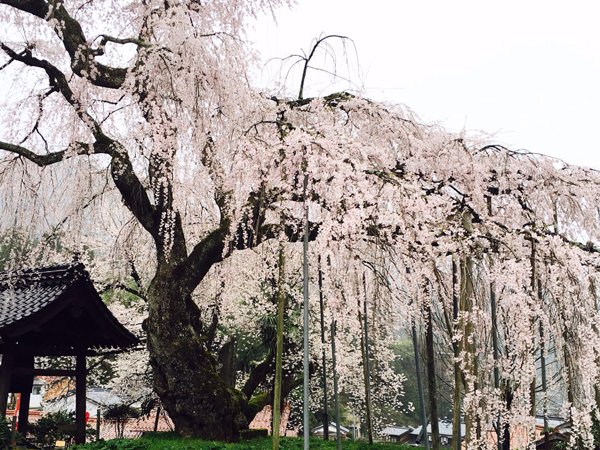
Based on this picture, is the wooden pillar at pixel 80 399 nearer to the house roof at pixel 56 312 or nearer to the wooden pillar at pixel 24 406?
the house roof at pixel 56 312

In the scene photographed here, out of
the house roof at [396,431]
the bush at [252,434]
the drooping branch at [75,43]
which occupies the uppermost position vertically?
the drooping branch at [75,43]

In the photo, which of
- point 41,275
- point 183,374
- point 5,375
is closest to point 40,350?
point 5,375

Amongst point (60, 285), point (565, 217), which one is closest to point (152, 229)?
point (60, 285)

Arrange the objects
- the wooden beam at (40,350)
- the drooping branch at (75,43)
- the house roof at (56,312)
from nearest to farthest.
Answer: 1. the house roof at (56,312)
2. the wooden beam at (40,350)
3. the drooping branch at (75,43)

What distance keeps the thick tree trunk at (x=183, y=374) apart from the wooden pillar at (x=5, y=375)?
1.77 m

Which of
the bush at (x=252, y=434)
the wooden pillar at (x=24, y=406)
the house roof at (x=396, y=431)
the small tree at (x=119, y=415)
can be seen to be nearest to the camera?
the wooden pillar at (x=24, y=406)

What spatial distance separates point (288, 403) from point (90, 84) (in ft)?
40.5

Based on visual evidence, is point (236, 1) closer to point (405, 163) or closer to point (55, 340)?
point (405, 163)

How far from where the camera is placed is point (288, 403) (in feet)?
53.2

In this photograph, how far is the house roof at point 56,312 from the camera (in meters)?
6.17

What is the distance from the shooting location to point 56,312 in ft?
20.9

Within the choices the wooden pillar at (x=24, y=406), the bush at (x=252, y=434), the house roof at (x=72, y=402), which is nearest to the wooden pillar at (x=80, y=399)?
the wooden pillar at (x=24, y=406)

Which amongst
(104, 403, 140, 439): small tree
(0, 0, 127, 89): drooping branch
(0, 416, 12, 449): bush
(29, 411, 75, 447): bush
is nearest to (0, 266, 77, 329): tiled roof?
(0, 416, 12, 449): bush

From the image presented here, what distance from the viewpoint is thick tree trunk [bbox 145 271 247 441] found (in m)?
6.92
